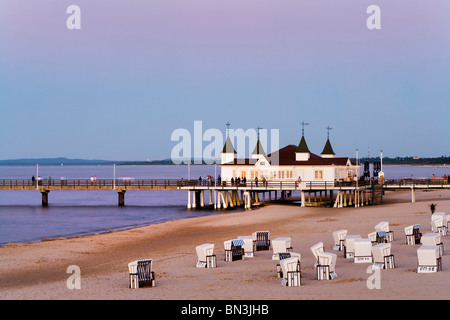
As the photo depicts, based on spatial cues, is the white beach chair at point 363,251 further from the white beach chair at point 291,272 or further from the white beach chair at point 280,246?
the white beach chair at point 291,272

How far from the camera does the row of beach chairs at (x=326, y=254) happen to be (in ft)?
58.6

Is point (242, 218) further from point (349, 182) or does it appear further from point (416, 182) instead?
point (416, 182)

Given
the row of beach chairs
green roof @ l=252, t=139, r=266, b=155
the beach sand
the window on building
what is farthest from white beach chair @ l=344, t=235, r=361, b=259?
green roof @ l=252, t=139, r=266, b=155

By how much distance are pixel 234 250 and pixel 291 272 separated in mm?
5435

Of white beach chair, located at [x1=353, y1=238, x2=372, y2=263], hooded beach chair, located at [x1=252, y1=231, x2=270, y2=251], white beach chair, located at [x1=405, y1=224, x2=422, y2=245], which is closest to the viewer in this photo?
white beach chair, located at [x1=353, y1=238, x2=372, y2=263]

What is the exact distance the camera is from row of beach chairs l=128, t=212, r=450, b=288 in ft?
58.6

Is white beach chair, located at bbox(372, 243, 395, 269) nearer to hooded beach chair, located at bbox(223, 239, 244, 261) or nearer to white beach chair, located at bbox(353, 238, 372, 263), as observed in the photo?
white beach chair, located at bbox(353, 238, 372, 263)

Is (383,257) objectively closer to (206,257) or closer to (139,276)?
(206,257)

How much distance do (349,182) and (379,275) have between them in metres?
35.2

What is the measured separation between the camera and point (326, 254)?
18.2 meters

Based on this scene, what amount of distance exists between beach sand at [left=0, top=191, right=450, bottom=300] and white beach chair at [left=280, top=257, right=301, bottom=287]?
332 millimetres

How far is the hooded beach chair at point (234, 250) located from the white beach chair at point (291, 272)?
4.89 metres

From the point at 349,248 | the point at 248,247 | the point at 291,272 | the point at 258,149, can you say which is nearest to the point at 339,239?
the point at 349,248
